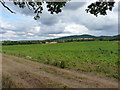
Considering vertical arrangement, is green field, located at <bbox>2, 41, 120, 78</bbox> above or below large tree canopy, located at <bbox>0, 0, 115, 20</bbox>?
below

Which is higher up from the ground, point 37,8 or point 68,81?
point 37,8

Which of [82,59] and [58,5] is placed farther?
[82,59]

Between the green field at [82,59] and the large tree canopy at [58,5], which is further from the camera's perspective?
the green field at [82,59]

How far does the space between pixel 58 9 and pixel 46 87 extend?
3.78m

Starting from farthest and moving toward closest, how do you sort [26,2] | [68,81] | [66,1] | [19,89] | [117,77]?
[117,77], [68,81], [19,89], [26,2], [66,1]

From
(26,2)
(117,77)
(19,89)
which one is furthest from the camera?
(117,77)

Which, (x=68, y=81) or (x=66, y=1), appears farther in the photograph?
(x=68, y=81)

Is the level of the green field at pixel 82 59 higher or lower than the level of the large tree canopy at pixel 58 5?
lower

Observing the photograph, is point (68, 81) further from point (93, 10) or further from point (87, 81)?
point (93, 10)

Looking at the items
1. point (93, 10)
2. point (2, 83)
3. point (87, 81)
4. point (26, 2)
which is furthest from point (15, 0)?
point (87, 81)

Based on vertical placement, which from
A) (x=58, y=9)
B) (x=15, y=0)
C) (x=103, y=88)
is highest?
(x=15, y=0)

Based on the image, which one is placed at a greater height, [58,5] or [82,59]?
[58,5]

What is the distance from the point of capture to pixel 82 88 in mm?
6844

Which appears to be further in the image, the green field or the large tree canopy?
the green field
